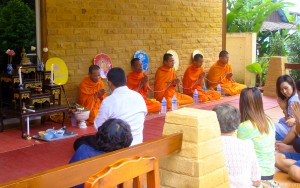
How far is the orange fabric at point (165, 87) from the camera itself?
10.7m

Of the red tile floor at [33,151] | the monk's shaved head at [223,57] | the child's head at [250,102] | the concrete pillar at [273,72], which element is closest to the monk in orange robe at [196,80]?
the monk's shaved head at [223,57]

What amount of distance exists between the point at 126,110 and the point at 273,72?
8275 millimetres

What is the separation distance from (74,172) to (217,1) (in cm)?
1168

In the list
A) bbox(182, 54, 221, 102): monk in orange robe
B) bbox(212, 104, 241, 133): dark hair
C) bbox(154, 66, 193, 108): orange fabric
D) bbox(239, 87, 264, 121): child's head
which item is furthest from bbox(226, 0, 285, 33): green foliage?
bbox(212, 104, 241, 133): dark hair

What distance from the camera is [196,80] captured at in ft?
38.1

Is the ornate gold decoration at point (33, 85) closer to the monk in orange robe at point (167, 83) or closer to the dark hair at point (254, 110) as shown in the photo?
the monk in orange robe at point (167, 83)

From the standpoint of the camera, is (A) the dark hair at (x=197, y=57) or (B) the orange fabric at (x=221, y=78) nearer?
(A) the dark hair at (x=197, y=57)

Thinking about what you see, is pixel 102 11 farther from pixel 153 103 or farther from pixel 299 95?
pixel 299 95

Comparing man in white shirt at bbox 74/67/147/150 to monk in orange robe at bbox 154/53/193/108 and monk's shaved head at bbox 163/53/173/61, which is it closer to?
monk in orange robe at bbox 154/53/193/108

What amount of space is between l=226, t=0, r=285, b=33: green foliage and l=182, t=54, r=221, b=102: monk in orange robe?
164 inches

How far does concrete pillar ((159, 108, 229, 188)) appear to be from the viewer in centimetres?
276

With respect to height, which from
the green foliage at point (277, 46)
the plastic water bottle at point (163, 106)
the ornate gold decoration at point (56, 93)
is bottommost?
the plastic water bottle at point (163, 106)

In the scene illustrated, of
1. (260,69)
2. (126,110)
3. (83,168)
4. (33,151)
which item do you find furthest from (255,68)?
(83,168)

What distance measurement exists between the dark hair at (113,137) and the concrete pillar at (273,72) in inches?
370
